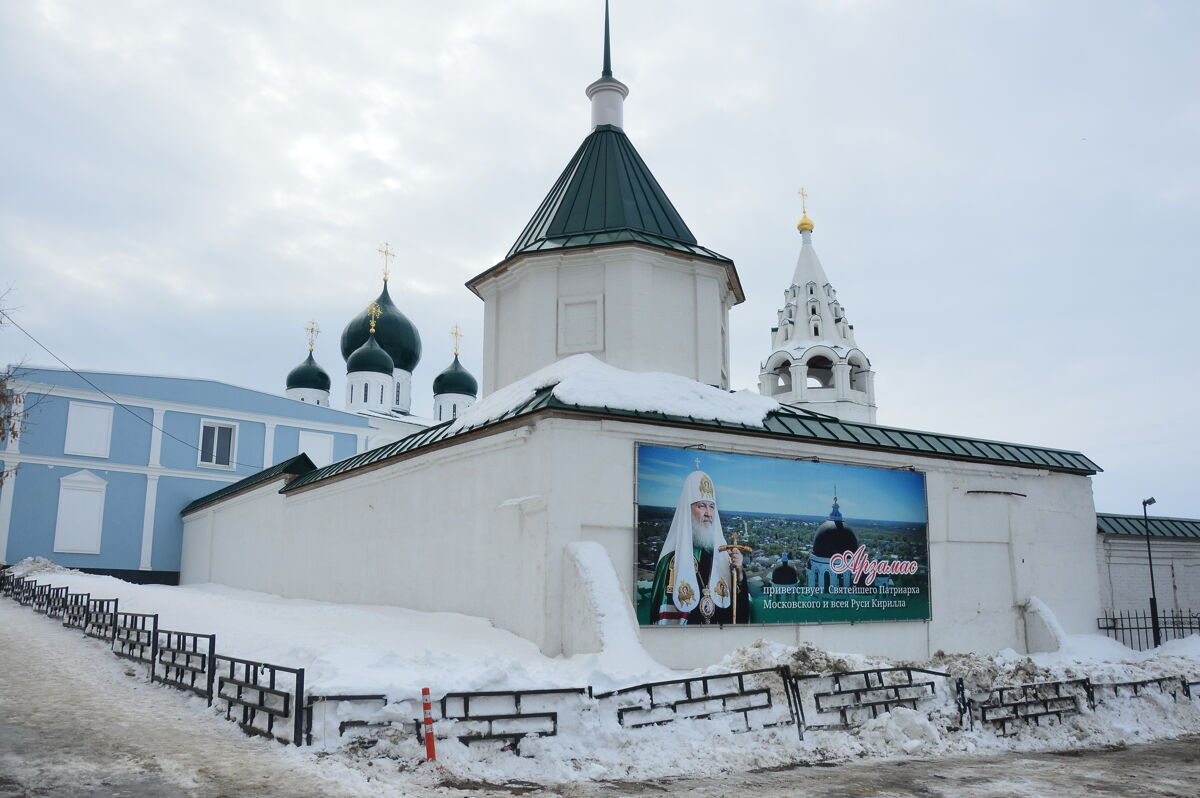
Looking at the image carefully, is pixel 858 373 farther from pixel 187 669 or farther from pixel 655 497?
pixel 187 669

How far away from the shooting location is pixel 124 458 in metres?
33.9

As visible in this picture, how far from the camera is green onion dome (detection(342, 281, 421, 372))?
2034 inches

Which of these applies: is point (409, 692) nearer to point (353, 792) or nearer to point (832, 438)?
point (353, 792)

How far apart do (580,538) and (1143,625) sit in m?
14.0

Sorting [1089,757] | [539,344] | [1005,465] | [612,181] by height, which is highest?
[612,181]

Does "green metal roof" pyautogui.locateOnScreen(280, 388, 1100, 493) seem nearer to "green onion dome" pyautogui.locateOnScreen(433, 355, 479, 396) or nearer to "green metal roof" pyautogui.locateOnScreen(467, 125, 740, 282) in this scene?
"green metal roof" pyautogui.locateOnScreen(467, 125, 740, 282)

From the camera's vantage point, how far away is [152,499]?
113 ft

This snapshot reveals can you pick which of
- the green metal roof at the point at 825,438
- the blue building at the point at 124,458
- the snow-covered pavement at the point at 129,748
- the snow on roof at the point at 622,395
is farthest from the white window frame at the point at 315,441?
the snow-covered pavement at the point at 129,748

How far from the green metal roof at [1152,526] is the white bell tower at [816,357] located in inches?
589

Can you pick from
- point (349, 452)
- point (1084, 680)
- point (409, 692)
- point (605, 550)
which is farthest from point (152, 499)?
point (1084, 680)

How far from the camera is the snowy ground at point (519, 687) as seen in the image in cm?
804

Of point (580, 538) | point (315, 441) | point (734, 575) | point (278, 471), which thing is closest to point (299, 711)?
point (580, 538)

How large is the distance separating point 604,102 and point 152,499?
24160 millimetres

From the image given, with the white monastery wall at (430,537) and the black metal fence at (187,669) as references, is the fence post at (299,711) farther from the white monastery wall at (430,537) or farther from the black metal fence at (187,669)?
the white monastery wall at (430,537)
